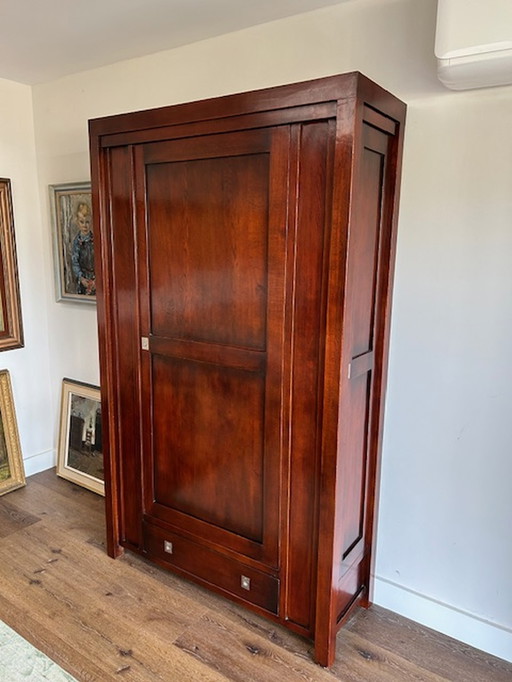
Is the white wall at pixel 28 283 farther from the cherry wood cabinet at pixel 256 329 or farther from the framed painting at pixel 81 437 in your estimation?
the cherry wood cabinet at pixel 256 329

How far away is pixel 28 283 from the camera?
3.06 metres

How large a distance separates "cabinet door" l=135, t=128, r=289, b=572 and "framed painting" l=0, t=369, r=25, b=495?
4.27ft

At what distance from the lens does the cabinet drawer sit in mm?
1927

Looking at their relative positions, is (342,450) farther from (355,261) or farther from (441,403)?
(355,261)

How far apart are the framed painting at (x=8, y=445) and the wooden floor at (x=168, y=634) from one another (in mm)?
655

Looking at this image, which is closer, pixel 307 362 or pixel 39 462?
pixel 307 362

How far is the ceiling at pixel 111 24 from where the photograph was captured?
189 cm

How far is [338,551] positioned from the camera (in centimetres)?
175

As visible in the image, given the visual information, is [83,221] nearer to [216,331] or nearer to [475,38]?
[216,331]

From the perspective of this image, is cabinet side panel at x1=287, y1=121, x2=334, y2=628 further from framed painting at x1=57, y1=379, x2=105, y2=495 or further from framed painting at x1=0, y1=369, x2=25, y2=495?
framed painting at x1=0, y1=369, x2=25, y2=495

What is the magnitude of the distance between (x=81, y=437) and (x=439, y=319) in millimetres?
2333

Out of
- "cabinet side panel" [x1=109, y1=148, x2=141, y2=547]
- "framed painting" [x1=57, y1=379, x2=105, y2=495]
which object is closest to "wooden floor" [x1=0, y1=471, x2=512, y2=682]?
"cabinet side panel" [x1=109, y1=148, x2=141, y2=547]

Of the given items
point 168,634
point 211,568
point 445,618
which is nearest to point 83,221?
point 211,568

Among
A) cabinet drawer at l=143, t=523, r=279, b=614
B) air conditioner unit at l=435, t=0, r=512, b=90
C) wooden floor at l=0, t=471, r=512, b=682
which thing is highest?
air conditioner unit at l=435, t=0, r=512, b=90
